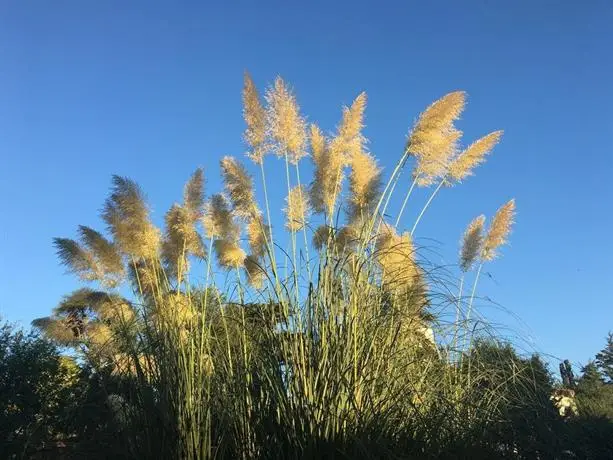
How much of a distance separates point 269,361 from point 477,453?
3.54 feet

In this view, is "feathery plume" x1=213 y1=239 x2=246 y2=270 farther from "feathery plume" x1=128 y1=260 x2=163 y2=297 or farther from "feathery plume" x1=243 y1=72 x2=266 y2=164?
"feathery plume" x1=243 y1=72 x2=266 y2=164

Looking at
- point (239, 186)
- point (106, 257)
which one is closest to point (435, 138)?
point (239, 186)

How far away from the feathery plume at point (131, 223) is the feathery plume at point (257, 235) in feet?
2.05

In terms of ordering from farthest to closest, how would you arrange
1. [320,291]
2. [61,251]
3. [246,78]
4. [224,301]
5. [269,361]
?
[61,251], [246,78], [224,301], [320,291], [269,361]

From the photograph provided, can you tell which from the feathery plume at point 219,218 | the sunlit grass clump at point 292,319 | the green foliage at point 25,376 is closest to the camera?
the sunlit grass clump at point 292,319

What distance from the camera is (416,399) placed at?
3107 millimetres

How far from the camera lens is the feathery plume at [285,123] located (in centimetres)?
392

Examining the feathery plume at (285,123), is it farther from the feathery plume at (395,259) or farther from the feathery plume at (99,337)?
the feathery plume at (99,337)

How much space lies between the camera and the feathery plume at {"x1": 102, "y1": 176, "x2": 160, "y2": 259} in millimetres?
3877

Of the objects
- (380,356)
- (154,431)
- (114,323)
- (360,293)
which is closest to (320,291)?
(360,293)

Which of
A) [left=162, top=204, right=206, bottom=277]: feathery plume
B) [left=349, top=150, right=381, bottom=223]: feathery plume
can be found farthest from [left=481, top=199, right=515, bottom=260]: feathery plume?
[left=162, top=204, right=206, bottom=277]: feathery plume

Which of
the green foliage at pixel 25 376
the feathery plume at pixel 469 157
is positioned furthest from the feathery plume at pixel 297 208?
the green foliage at pixel 25 376

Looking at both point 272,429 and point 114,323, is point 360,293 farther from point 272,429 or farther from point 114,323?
point 114,323

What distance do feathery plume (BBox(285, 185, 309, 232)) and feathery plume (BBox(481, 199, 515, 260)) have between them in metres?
1.48
